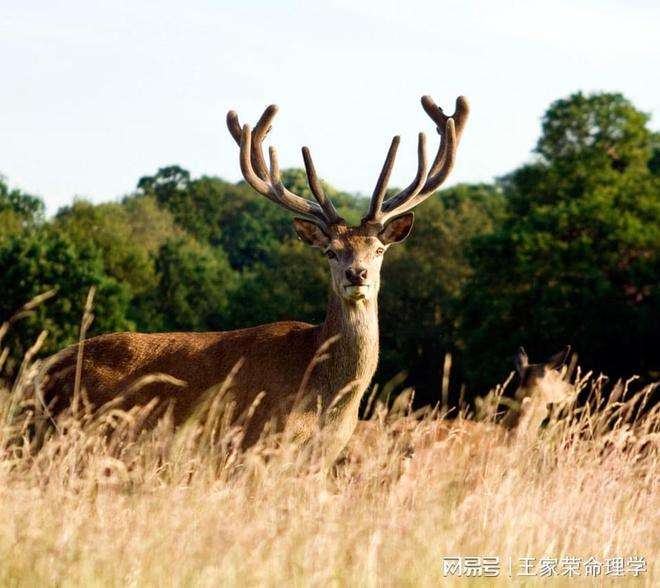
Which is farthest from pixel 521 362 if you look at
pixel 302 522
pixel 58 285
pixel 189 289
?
pixel 189 289

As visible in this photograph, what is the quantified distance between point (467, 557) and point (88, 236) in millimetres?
53186

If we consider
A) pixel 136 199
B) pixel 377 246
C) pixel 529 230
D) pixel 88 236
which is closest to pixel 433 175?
pixel 377 246

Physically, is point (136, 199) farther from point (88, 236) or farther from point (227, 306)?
point (227, 306)

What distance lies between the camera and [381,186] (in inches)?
329

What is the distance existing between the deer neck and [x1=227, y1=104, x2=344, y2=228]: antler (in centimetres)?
65

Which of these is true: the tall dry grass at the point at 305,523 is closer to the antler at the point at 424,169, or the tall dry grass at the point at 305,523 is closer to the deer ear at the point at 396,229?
the deer ear at the point at 396,229

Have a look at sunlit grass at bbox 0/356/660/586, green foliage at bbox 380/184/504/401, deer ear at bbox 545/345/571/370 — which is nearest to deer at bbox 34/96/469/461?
sunlit grass at bbox 0/356/660/586

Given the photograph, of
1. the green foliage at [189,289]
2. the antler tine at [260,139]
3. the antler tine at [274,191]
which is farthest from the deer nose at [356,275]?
the green foliage at [189,289]

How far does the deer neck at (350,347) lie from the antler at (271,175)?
0.65 m

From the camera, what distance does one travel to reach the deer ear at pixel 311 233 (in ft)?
27.2

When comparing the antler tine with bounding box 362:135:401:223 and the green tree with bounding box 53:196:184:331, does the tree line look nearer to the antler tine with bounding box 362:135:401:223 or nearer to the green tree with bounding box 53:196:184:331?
the green tree with bounding box 53:196:184:331

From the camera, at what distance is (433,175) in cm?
898

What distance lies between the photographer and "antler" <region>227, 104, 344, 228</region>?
8461 millimetres

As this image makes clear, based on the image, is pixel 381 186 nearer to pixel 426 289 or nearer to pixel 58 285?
pixel 58 285
